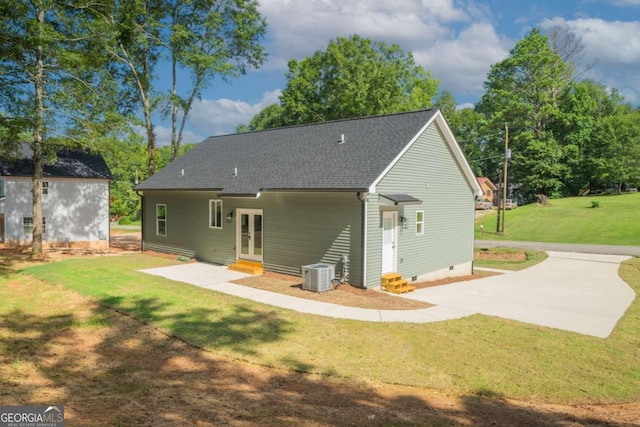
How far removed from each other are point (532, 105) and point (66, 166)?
166 feet

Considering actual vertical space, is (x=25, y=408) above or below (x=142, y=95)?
below

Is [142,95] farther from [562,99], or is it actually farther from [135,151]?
[562,99]

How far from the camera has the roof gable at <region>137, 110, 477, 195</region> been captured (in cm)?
1391

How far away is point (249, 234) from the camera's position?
1652 cm

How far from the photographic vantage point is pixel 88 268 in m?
15.8

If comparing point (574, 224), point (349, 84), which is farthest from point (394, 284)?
point (574, 224)

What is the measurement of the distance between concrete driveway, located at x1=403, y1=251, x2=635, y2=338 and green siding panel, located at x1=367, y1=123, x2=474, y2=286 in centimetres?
147

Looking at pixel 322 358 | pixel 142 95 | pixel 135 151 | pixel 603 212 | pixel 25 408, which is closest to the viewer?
pixel 25 408

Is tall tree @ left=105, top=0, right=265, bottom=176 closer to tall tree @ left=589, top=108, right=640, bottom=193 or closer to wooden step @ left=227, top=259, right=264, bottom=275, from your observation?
wooden step @ left=227, top=259, right=264, bottom=275

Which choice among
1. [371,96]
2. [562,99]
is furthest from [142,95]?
[562,99]

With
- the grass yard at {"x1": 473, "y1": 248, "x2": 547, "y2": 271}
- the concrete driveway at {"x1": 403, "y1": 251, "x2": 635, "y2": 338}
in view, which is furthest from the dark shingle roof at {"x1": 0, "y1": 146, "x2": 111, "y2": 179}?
the grass yard at {"x1": 473, "y1": 248, "x2": 547, "y2": 271}

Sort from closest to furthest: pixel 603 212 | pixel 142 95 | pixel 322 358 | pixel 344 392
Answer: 1. pixel 344 392
2. pixel 322 358
3. pixel 142 95
4. pixel 603 212

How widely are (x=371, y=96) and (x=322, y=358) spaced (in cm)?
3264

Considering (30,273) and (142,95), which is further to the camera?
(142,95)
